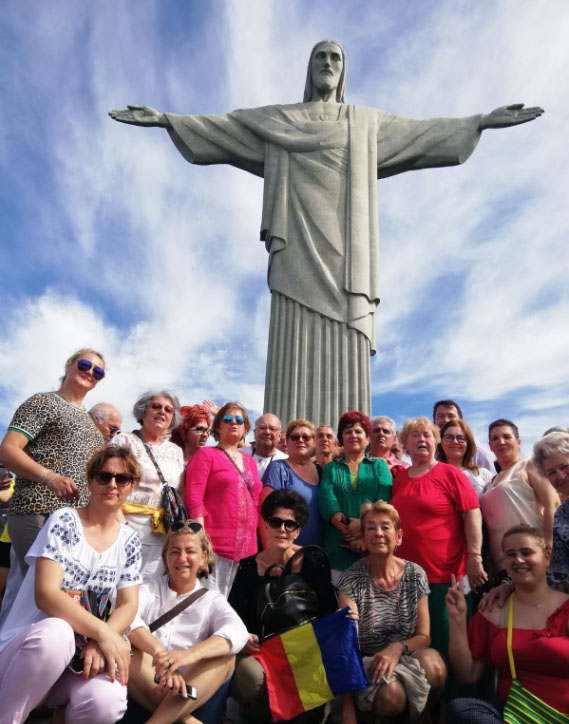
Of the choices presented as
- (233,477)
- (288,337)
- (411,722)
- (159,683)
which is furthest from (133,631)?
(288,337)

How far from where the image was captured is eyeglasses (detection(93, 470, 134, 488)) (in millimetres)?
2865

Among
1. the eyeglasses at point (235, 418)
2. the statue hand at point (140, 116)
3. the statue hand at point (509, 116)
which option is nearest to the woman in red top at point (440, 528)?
the eyeglasses at point (235, 418)

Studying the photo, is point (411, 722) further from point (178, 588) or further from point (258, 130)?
point (258, 130)

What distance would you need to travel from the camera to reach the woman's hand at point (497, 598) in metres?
3.07

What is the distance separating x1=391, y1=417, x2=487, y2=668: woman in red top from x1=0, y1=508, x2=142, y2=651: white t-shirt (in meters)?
1.65

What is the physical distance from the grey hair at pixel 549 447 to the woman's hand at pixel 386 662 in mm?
1202

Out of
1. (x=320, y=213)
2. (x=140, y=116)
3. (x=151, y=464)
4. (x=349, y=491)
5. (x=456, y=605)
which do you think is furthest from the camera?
(x=140, y=116)

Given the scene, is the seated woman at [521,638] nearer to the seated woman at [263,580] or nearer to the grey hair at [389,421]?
the seated woman at [263,580]

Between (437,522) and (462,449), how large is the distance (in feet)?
2.60

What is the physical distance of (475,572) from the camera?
3.50 m

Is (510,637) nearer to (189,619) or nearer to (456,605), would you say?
(456,605)

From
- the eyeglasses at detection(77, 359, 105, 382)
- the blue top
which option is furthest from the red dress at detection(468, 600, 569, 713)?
the eyeglasses at detection(77, 359, 105, 382)

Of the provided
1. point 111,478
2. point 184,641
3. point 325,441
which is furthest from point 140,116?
point 184,641

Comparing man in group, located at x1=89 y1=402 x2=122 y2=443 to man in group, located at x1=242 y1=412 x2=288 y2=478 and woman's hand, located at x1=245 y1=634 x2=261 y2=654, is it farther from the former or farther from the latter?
woman's hand, located at x1=245 y1=634 x2=261 y2=654
